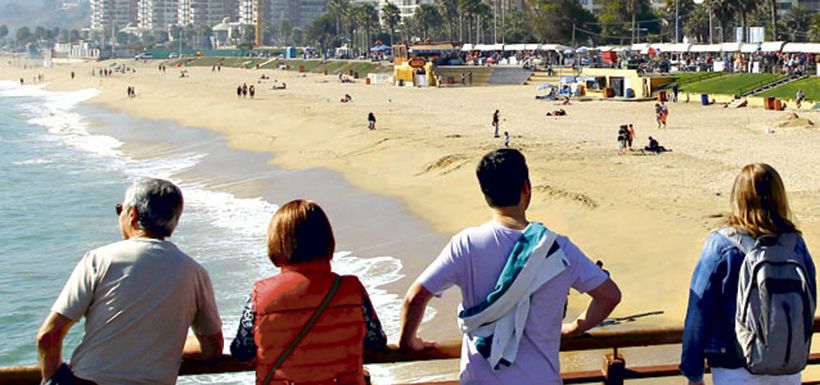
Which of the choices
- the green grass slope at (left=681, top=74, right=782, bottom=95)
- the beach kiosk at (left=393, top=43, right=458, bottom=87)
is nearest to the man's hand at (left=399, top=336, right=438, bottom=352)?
the green grass slope at (left=681, top=74, right=782, bottom=95)

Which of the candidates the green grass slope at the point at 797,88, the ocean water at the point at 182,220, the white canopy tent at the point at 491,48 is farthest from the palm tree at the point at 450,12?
the ocean water at the point at 182,220

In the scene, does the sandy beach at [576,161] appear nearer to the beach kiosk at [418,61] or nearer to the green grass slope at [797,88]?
the green grass slope at [797,88]

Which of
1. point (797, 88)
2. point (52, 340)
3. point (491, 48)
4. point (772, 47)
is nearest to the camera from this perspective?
point (52, 340)

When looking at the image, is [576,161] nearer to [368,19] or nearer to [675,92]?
[675,92]

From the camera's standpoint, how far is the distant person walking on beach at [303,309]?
336 cm

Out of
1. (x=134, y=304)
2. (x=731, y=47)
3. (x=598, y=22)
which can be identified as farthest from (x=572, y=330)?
(x=598, y=22)

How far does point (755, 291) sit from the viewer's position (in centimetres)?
354

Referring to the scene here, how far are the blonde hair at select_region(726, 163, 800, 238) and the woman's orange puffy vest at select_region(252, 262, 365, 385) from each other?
53.3 inches

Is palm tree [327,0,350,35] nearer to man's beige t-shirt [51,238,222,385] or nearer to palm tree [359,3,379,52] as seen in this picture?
palm tree [359,3,379,52]

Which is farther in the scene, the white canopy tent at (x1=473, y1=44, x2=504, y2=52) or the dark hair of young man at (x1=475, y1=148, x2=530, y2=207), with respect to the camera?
the white canopy tent at (x1=473, y1=44, x2=504, y2=52)

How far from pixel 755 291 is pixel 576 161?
22950 millimetres

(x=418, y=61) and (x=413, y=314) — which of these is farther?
(x=418, y=61)

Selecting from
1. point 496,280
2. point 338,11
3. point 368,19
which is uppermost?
point 338,11

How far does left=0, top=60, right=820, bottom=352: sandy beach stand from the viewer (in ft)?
51.2
